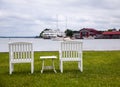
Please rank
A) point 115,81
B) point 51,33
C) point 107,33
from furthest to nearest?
point 107,33
point 51,33
point 115,81

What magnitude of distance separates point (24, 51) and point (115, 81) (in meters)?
3.64

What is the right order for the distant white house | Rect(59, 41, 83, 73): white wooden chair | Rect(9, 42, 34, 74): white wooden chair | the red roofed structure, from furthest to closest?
the red roofed structure → the distant white house → Rect(59, 41, 83, 73): white wooden chair → Rect(9, 42, 34, 74): white wooden chair

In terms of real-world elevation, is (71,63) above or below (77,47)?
below

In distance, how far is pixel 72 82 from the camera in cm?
905

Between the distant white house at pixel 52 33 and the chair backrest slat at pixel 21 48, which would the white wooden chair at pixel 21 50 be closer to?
the chair backrest slat at pixel 21 48

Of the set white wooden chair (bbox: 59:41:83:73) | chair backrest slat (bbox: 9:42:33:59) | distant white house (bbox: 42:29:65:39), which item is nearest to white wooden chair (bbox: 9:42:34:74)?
chair backrest slat (bbox: 9:42:33:59)

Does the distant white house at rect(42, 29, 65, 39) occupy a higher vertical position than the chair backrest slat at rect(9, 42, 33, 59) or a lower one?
lower

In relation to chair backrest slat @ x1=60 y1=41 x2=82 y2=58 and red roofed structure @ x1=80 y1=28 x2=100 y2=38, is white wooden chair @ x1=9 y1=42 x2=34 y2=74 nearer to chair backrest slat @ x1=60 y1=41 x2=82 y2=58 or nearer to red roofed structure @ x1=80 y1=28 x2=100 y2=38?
chair backrest slat @ x1=60 y1=41 x2=82 y2=58

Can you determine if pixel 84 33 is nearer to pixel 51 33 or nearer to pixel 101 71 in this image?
pixel 51 33

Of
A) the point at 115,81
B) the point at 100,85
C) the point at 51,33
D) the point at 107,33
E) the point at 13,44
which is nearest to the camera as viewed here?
the point at 100,85

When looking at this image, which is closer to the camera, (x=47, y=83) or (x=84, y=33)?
(x=47, y=83)

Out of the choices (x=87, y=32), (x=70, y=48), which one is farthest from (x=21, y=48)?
(x=87, y=32)

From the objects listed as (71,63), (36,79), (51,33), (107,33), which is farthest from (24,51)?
(107,33)

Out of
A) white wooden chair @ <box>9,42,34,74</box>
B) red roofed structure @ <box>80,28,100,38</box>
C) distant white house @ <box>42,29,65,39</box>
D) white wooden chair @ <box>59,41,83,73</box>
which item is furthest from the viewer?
red roofed structure @ <box>80,28,100,38</box>
